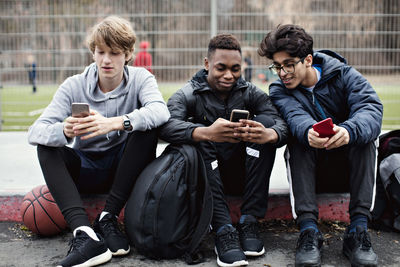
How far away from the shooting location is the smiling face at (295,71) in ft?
9.66

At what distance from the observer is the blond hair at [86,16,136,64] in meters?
2.84

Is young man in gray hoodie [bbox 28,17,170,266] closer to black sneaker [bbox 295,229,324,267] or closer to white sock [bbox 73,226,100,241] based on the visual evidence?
white sock [bbox 73,226,100,241]

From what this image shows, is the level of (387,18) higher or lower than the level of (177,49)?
higher

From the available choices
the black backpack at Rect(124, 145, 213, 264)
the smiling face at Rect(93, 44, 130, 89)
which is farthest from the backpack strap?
the smiling face at Rect(93, 44, 130, 89)

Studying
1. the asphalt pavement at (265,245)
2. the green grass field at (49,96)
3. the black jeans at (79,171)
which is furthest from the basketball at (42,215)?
the green grass field at (49,96)

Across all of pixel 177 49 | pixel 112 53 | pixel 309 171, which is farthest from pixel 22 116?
pixel 309 171

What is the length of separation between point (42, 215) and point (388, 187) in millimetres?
2299

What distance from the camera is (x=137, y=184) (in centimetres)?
270

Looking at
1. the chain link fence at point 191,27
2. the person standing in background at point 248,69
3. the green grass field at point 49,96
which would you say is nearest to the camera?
the chain link fence at point 191,27

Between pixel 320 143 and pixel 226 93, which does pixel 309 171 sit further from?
pixel 226 93

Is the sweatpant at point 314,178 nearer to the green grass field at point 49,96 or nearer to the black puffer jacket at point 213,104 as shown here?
the black puffer jacket at point 213,104

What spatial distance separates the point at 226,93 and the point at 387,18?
444 cm

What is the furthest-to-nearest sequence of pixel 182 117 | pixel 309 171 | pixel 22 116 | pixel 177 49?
pixel 22 116 < pixel 177 49 < pixel 182 117 < pixel 309 171

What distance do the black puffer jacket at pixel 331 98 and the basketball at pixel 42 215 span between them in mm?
1635
